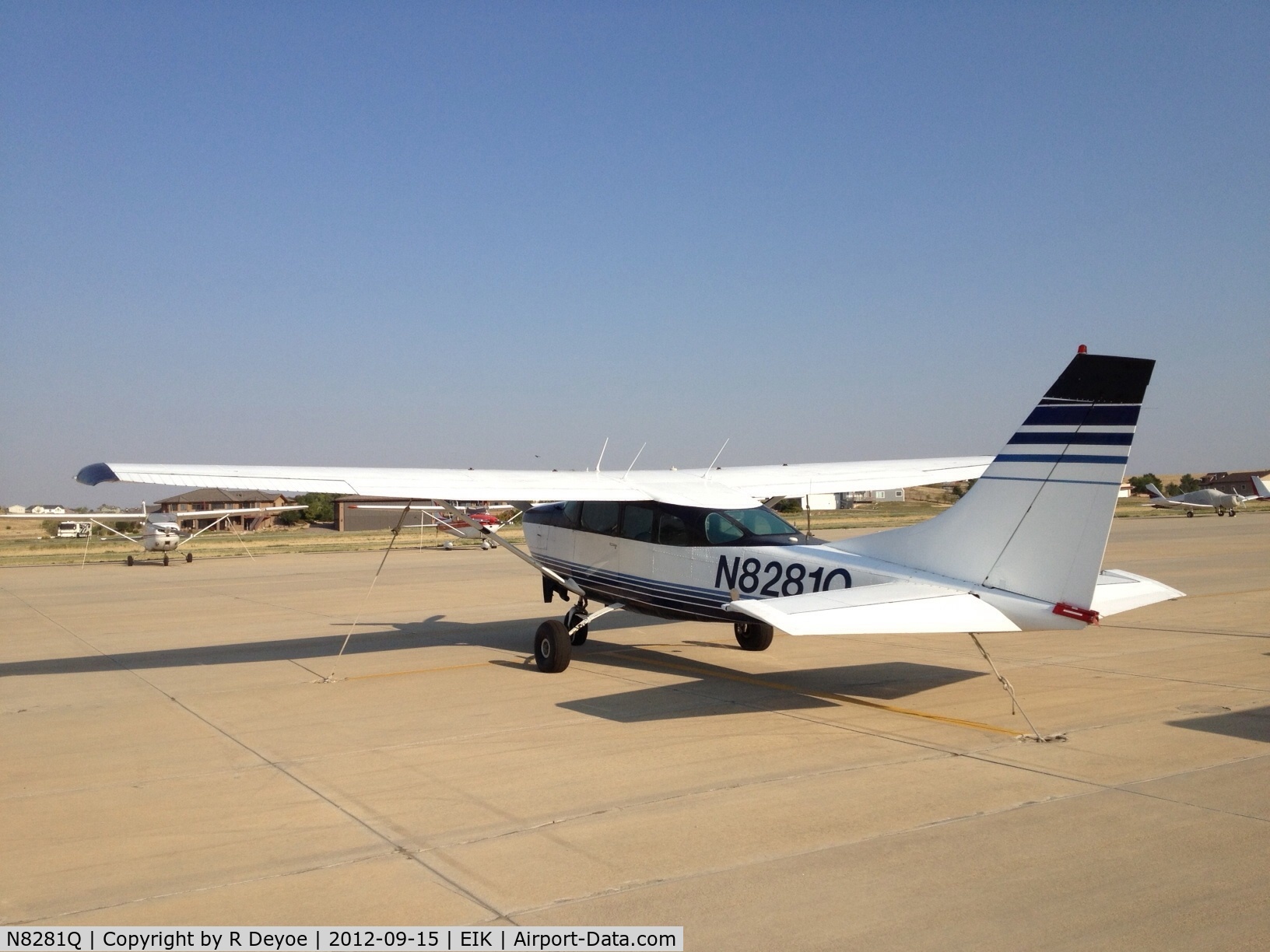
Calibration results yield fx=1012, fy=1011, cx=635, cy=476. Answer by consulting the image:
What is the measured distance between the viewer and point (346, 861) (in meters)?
5.36

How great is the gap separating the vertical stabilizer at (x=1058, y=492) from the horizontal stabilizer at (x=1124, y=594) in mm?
709

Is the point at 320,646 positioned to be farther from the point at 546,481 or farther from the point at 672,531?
the point at 672,531

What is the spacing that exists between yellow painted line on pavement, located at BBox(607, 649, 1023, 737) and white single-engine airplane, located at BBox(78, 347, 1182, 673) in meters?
0.66

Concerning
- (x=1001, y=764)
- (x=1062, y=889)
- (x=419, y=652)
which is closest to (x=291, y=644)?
(x=419, y=652)

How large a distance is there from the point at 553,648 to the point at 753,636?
8.52ft

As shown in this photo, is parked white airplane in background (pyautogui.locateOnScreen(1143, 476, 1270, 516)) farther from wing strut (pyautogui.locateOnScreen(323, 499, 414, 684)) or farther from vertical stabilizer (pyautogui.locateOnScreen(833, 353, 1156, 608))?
vertical stabilizer (pyautogui.locateOnScreen(833, 353, 1156, 608))

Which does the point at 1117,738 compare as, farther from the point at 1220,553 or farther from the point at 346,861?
the point at 1220,553

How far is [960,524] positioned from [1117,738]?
1972 mm

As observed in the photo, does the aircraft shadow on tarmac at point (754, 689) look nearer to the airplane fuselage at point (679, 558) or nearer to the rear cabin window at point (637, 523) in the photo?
the airplane fuselage at point (679, 558)

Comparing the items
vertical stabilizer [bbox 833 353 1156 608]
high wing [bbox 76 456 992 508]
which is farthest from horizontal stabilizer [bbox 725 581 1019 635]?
high wing [bbox 76 456 992 508]

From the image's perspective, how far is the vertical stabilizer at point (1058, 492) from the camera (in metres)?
7.30

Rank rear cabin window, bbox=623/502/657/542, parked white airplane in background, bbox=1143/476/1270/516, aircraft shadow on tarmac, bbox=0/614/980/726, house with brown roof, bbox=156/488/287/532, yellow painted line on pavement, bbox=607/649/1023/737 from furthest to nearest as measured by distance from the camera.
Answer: house with brown roof, bbox=156/488/287/532 → parked white airplane in background, bbox=1143/476/1270/516 → rear cabin window, bbox=623/502/657/542 → aircraft shadow on tarmac, bbox=0/614/980/726 → yellow painted line on pavement, bbox=607/649/1023/737

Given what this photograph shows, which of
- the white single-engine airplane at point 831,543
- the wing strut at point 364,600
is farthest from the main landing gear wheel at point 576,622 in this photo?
the wing strut at point 364,600

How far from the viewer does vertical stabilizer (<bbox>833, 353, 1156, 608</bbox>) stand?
7301 millimetres
